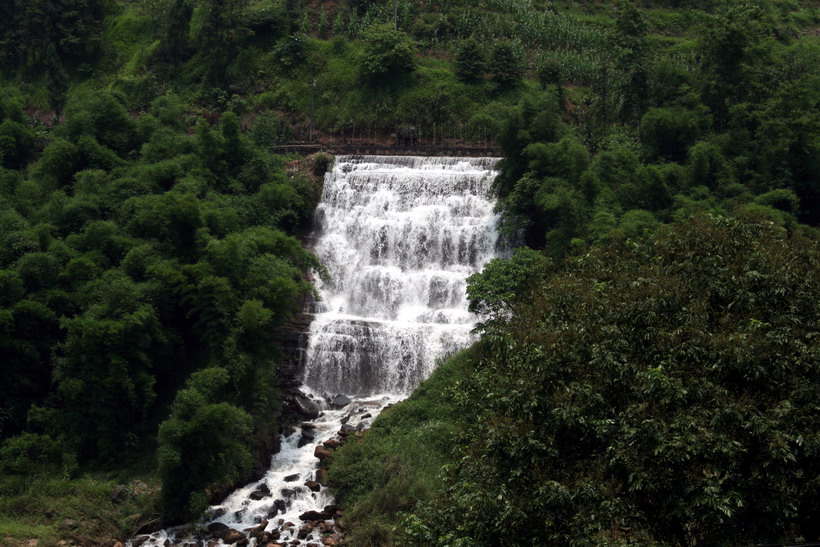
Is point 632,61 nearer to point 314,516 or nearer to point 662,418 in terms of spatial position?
point 314,516

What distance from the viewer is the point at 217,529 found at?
73.2 feet

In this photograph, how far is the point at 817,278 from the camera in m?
15.5

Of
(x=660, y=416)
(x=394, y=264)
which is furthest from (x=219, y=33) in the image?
(x=660, y=416)

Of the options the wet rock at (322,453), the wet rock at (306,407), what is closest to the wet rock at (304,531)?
the wet rock at (322,453)

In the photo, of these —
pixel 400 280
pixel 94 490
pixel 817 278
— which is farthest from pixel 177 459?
pixel 817 278

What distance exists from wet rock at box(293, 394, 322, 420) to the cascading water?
0.33 meters

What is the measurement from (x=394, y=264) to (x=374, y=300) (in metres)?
1.97

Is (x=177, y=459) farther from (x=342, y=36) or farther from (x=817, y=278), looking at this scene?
(x=342, y=36)

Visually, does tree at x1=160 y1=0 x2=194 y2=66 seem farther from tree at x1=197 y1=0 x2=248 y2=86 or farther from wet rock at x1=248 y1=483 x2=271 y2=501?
wet rock at x1=248 y1=483 x2=271 y2=501

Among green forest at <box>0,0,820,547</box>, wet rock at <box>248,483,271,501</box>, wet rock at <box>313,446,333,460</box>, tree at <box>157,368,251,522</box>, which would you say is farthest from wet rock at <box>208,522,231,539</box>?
wet rock at <box>313,446,333,460</box>

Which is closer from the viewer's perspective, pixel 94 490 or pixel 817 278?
pixel 817 278

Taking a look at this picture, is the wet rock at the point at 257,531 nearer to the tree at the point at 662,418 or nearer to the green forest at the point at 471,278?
the green forest at the point at 471,278

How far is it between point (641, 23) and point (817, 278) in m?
29.0

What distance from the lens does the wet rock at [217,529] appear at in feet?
72.7
